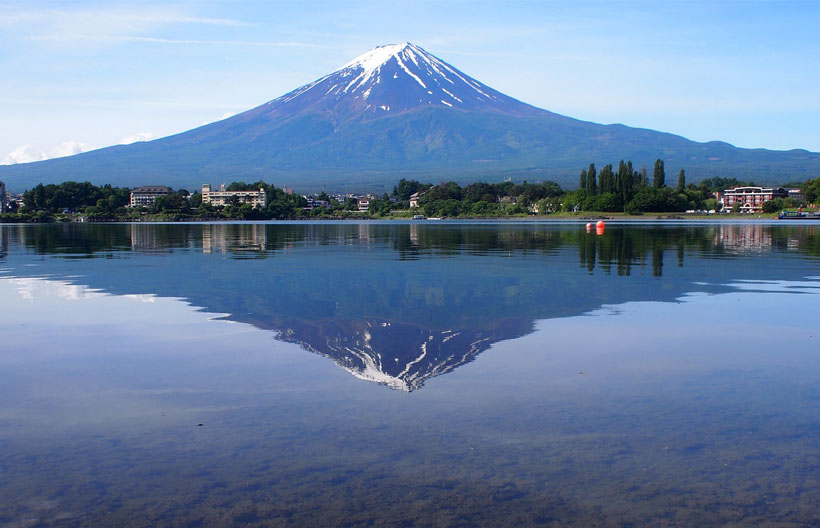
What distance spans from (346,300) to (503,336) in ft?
16.9

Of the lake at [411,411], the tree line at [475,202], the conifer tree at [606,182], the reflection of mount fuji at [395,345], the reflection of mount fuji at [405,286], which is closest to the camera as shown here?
the lake at [411,411]

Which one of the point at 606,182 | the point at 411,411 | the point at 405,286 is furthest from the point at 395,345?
the point at 606,182

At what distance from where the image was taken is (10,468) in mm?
5984

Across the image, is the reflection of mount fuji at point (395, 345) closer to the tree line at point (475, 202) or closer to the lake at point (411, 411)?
the lake at point (411, 411)

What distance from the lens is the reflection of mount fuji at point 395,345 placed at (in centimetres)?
915

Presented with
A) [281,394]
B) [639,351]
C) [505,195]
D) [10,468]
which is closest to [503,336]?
[639,351]

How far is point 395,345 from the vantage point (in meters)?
10.7

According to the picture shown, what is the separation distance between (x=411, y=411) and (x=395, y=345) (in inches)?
130

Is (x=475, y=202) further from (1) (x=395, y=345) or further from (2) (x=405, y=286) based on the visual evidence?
(1) (x=395, y=345)

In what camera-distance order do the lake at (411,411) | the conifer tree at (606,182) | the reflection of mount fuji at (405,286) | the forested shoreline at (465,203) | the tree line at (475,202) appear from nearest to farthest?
the lake at (411,411), the reflection of mount fuji at (405,286), the tree line at (475,202), the forested shoreline at (465,203), the conifer tree at (606,182)

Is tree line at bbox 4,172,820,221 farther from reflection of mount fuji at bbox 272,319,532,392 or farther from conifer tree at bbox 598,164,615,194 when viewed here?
reflection of mount fuji at bbox 272,319,532,392

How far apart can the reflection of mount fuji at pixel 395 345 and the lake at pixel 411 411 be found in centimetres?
6

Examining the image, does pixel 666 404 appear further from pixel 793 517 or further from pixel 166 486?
pixel 166 486

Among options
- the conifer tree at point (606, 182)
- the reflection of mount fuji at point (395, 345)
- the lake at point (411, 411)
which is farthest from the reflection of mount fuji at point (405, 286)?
the conifer tree at point (606, 182)
